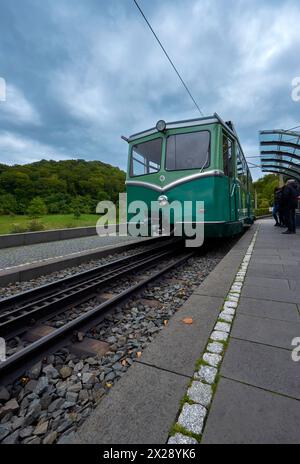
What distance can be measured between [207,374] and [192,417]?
0.37 metres

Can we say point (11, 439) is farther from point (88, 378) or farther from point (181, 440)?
point (181, 440)

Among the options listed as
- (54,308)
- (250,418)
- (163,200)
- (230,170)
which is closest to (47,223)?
(163,200)

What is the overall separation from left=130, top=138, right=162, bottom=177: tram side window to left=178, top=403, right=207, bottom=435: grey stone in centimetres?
543

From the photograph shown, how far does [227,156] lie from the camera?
6008mm

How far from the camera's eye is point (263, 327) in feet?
7.18

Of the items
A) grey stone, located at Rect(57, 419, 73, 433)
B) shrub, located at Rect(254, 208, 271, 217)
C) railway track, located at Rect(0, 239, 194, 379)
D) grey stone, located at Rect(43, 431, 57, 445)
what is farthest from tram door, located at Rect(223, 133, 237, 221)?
shrub, located at Rect(254, 208, 271, 217)

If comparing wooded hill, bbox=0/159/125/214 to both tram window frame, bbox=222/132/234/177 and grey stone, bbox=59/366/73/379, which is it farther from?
grey stone, bbox=59/366/73/379

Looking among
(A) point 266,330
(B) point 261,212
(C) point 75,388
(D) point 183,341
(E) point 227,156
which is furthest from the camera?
(B) point 261,212

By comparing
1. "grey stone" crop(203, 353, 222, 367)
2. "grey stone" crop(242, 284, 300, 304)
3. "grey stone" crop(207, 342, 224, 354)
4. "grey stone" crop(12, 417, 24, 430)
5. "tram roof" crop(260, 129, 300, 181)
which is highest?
"tram roof" crop(260, 129, 300, 181)

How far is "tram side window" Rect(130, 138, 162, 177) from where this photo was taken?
20.3ft

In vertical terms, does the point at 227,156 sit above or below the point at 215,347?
above

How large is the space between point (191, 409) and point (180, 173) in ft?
16.5

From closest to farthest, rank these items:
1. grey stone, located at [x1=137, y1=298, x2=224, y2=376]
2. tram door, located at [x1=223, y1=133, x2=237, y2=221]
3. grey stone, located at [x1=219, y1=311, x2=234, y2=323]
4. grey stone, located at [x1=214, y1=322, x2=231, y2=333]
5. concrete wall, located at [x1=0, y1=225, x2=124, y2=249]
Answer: grey stone, located at [x1=137, y1=298, x2=224, y2=376] < grey stone, located at [x1=214, y1=322, x2=231, y2=333] < grey stone, located at [x1=219, y1=311, x2=234, y2=323] < tram door, located at [x1=223, y1=133, x2=237, y2=221] < concrete wall, located at [x1=0, y1=225, x2=124, y2=249]

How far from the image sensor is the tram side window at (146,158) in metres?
6.18
